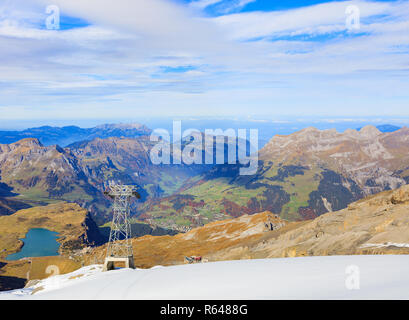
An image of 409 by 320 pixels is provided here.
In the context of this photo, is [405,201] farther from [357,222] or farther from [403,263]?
[403,263]

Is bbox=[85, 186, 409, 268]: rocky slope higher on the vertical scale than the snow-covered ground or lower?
lower

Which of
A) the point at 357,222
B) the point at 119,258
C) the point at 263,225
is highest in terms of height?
the point at 357,222

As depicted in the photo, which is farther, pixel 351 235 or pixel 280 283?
pixel 351 235

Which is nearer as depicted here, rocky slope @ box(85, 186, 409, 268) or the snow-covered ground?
the snow-covered ground

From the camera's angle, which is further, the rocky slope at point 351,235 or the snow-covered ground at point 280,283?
the rocky slope at point 351,235

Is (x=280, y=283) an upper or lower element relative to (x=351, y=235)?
upper

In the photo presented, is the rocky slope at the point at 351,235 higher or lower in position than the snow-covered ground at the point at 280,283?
lower
